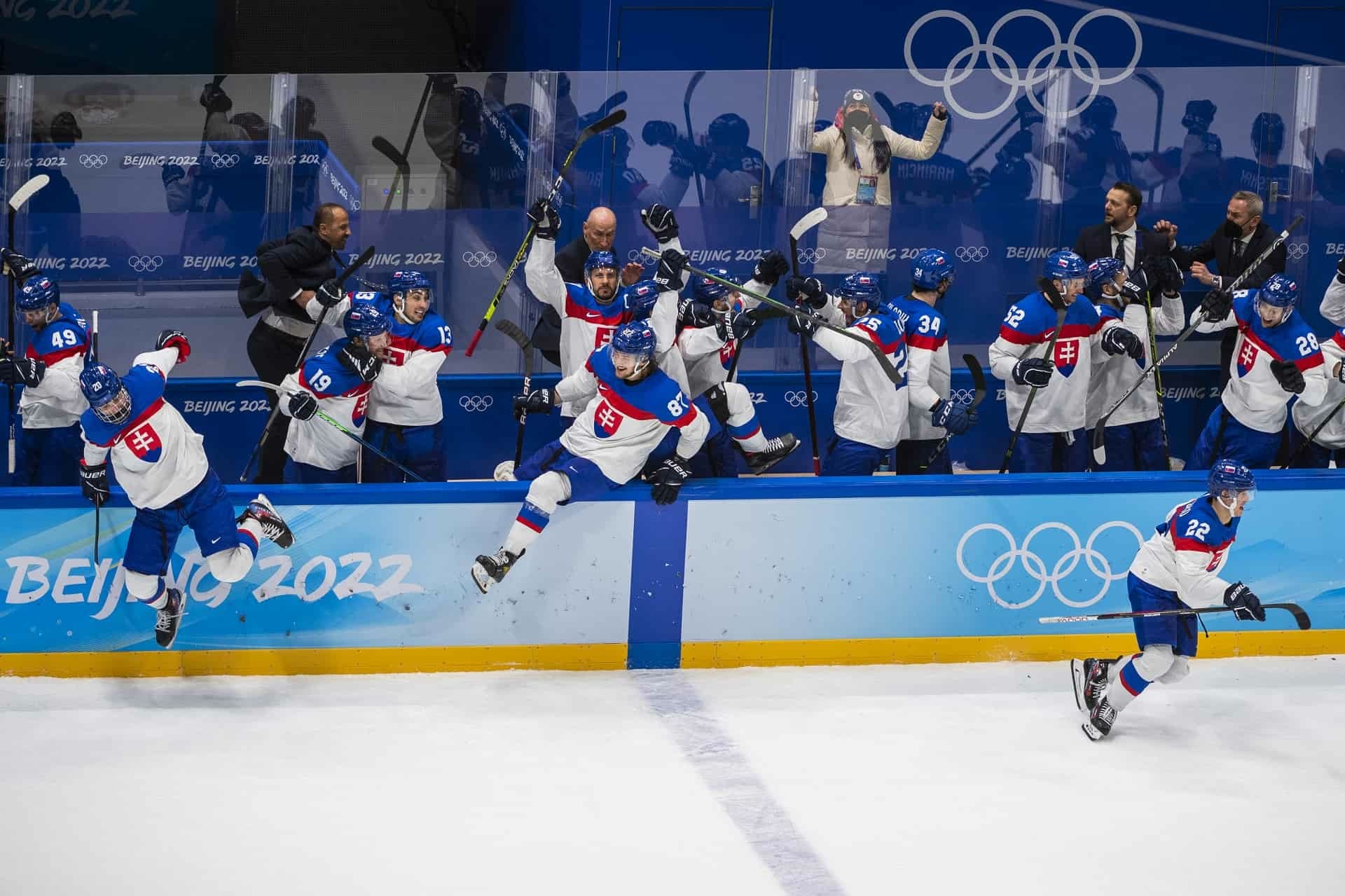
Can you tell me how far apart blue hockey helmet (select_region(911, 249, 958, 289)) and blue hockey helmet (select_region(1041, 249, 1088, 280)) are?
1.70ft

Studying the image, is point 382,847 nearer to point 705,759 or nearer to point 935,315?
point 705,759

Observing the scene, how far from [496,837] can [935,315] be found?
11.7ft

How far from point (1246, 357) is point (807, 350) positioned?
2297mm

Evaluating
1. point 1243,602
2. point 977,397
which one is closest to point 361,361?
point 977,397

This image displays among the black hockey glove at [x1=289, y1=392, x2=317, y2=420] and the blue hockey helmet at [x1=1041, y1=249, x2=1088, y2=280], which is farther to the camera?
the blue hockey helmet at [x1=1041, y1=249, x2=1088, y2=280]

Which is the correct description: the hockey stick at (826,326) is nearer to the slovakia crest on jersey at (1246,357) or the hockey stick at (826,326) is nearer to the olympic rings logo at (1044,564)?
the olympic rings logo at (1044,564)

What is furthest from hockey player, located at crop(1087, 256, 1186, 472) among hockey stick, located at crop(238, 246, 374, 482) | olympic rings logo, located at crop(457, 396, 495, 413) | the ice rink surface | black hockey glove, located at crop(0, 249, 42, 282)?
black hockey glove, located at crop(0, 249, 42, 282)

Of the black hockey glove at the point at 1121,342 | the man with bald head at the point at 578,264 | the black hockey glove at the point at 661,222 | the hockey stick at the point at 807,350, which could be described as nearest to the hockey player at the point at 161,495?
the man with bald head at the point at 578,264

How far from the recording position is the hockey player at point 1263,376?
26.2 ft

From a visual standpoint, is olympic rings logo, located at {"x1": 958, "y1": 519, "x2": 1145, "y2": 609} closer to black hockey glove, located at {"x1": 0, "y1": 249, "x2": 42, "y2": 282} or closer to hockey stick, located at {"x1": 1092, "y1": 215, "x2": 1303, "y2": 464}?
hockey stick, located at {"x1": 1092, "y1": 215, "x2": 1303, "y2": 464}

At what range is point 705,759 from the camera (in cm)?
637

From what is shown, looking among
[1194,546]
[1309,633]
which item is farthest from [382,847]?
[1309,633]

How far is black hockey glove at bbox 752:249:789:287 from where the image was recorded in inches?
313

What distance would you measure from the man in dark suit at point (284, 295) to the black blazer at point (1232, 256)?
15.0 ft
